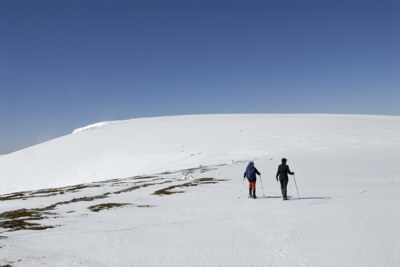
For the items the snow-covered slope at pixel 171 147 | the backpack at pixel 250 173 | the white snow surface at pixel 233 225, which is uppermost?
the snow-covered slope at pixel 171 147

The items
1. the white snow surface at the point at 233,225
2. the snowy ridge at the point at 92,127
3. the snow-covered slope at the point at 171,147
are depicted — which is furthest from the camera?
the snowy ridge at the point at 92,127

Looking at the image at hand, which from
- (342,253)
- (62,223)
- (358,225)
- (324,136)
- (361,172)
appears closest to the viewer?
(342,253)

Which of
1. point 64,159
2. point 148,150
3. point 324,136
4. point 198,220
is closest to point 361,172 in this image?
point 198,220

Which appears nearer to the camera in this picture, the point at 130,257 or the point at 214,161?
the point at 130,257

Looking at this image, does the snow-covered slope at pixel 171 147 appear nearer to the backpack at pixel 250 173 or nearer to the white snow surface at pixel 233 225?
the white snow surface at pixel 233 225

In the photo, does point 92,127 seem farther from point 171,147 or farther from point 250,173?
point 250,173

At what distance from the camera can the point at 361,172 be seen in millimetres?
28875

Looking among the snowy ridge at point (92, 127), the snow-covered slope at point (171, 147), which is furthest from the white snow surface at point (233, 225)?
the snowy ridge at point (92, 127)

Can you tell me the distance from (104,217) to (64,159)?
56540 millimetres

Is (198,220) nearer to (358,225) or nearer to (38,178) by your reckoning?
(358,225)

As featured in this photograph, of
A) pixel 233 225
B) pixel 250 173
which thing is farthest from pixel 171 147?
pixel 233 225

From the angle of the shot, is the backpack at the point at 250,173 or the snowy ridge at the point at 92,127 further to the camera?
the snowy ridge at the point at 92,127

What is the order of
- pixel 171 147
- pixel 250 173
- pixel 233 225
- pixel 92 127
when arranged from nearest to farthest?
pixel 233 225, pixel 250 173, pixel 171 147, pixel 92 127

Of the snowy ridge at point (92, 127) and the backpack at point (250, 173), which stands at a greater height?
the snowy ridge at point (92, 127)
